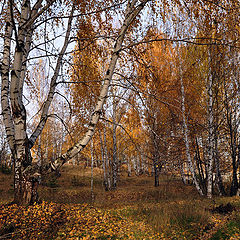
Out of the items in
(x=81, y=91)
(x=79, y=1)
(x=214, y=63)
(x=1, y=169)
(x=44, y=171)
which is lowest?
(x=1, y=169)

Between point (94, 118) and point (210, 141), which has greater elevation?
point (94, 118)

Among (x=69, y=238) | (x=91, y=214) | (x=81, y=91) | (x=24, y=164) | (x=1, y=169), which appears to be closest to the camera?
(x=69, y=238)

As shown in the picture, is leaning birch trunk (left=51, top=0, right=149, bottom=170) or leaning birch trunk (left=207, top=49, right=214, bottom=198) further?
leaning birch trunk (left=207, top=49, right=214, bottom=198)

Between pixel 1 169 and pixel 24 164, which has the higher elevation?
pixel 24 164

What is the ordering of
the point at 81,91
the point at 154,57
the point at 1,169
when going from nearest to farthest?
the point at 81,91, the point at 154,57, the point at 1,169

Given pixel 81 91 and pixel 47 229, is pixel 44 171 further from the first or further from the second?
pixel 81 91

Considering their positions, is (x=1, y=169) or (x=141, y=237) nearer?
(x=141, y=237)

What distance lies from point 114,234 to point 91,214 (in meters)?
0.91

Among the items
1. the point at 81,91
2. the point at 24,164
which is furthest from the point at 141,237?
the point at 81,91

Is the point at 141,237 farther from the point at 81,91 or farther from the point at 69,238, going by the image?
the point at 81,91

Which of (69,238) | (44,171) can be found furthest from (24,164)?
(69,238)

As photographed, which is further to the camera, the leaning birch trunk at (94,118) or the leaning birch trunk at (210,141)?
the leaning birch trunk at (210,141)

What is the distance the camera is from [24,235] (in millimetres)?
3215

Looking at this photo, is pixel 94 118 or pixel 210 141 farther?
pixel 210 141
